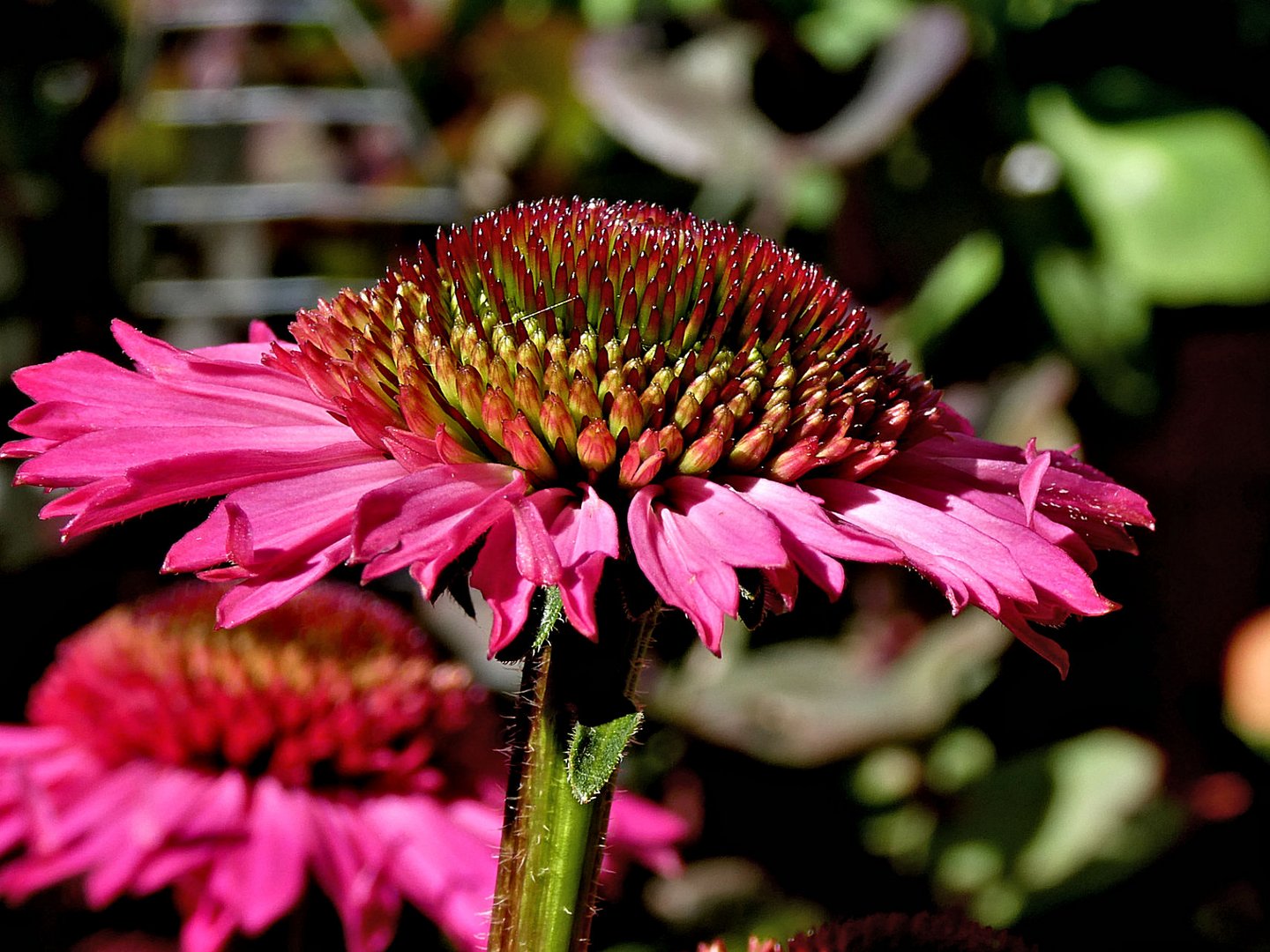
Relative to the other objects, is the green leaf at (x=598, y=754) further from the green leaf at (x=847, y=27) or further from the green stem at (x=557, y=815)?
the green leaf at (x=847, y=27)

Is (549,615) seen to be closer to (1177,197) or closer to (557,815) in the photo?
(557,815)

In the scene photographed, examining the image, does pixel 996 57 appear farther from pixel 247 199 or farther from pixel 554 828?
pixel 554 828

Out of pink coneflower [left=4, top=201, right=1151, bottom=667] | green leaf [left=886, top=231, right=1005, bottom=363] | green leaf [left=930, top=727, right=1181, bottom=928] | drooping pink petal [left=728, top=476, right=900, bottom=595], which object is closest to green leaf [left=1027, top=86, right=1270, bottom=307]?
green leaf [left=886, top=231, right=1005, bottom=363]

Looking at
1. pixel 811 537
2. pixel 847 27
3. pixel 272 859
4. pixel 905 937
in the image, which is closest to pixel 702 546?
pixel 811 537

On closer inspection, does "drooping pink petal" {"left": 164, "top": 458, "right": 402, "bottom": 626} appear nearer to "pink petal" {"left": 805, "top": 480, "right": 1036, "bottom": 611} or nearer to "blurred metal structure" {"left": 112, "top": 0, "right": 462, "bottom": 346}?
"pink petal" {"left": 805, "top": 480, "right": 1036, "bottom": 611}

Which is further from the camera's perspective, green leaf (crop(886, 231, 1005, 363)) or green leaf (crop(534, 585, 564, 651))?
green leaf (crop(886, 231, 1005, 363))

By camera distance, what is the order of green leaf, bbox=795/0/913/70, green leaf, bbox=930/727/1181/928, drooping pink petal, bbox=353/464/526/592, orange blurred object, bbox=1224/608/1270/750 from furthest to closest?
green leaf, bbox=795/0/913/70 < orange blurred object, bbox=1224/608/1270/750 < green leaf, bbox=930/727/1181/928 < drooping pink petal, bbox=353/464/526/592

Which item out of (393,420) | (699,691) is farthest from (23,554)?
(393,420)
